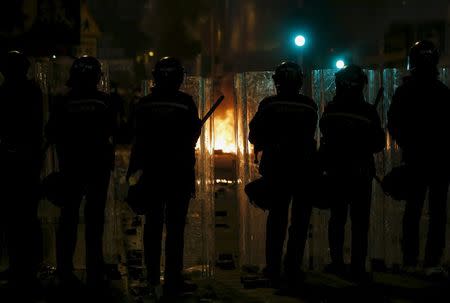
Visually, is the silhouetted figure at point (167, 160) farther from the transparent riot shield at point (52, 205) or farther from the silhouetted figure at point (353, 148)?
the transparent riot shield at point (52, 205)

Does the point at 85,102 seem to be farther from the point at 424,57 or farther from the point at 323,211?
the point at 424,57

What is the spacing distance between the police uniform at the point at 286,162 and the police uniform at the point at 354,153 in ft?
0.68

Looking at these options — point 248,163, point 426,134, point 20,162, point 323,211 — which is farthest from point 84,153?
point 426,134

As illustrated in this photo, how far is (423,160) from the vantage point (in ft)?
25.6

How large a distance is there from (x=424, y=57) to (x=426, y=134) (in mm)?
777

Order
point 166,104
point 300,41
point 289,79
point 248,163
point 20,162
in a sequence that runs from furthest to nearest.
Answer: point 300,41, point 248,163, point 289,79, point 20,162, point 166,104

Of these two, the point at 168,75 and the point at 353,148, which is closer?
the point at 168,75

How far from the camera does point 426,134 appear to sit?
7.80m

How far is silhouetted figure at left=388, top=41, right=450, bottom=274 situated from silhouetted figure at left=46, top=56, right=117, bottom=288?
9.46 feet

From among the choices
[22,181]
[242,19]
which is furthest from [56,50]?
[242,19]

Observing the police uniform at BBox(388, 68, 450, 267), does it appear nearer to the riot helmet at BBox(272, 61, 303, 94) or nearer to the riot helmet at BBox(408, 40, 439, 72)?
the riot helmet at BBox(408, 40, 439, 72)

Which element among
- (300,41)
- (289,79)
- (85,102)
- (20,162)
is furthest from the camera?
(300,41)

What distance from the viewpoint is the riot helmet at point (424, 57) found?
25.8 feet

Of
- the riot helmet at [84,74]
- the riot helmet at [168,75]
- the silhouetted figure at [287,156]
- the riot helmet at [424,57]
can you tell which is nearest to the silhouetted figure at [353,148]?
the silhouetted figure at [287,156]
